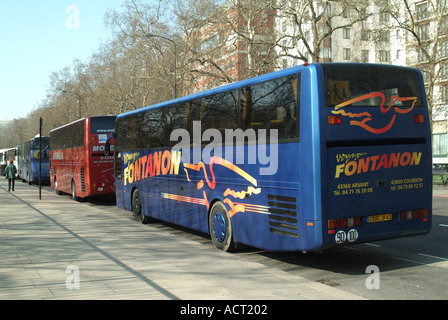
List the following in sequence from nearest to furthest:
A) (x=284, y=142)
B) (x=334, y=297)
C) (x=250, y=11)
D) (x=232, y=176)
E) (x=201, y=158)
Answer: (x=334, y=297), (x=284, y=142), (x=232, y=176), (x=201, y=158), (x=250, y=11)

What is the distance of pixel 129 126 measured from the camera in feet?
49.9

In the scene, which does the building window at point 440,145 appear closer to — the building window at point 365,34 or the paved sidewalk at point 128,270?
the building window at point 365,34

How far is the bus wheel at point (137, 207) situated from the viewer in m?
14.5

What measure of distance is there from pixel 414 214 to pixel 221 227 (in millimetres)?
3684

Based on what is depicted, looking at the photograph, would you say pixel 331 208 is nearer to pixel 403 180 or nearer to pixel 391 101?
pixel 403 180

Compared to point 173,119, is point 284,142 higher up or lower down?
lower down

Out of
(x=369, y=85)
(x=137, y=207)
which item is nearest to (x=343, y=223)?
(x=369, y=85)

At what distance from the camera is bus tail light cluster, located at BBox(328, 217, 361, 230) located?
286 inches

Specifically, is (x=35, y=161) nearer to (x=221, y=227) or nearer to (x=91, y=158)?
(x=91, y=158)

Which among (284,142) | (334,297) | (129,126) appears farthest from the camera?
(129,126)

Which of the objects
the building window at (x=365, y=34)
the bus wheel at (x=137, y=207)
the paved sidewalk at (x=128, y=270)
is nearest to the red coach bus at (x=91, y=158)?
the bus wheel at (x=137, y=207)

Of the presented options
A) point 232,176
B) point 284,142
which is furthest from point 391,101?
point 232,176
